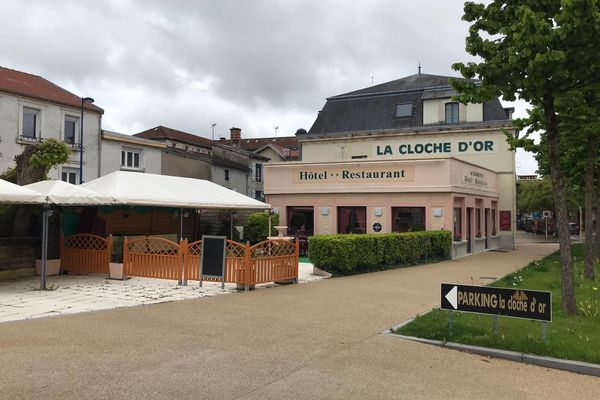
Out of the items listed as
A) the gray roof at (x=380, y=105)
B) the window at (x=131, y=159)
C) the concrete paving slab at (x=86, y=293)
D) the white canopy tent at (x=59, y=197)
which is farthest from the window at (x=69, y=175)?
the white canopy tent at (x=59, y=197)

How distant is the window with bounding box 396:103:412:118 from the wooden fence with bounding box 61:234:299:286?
19.7m

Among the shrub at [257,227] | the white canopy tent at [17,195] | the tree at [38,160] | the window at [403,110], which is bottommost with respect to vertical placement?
the shrub at [257,227]

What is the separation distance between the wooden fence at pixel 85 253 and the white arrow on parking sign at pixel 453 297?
32.0ft

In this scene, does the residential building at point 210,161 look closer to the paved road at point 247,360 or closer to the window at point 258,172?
the window at point 258,172

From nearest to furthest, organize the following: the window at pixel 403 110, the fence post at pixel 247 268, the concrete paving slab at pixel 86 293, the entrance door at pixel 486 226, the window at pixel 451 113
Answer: the concrete paving slab at pixel 86 293
the fence post at pixel 247 268
the entrance door at pixel 486 226
the window at pixel 451 113
the window at pixel 403 110

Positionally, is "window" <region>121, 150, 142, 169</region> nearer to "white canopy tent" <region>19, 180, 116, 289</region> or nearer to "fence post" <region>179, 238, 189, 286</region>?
"white canopy tent" <region>19, 180, 116, 289</region>

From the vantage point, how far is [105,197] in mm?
14242

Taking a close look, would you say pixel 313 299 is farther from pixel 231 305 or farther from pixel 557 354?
pixel 557 354

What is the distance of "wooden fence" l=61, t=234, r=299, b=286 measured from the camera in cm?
1182

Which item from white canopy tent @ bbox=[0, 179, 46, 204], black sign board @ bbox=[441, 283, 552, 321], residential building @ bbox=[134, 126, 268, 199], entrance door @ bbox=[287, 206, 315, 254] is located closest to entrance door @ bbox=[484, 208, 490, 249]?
entrance door @ bbox=[287, 206, 315, 254]

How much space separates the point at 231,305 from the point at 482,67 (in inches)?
243

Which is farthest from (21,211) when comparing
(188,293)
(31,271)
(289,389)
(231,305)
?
(289,389)

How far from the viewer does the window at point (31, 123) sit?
94.6 ft

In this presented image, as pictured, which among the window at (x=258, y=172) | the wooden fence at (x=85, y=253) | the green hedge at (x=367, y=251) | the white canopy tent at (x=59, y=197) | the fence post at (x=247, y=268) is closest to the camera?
the fence post at (x=247, y=268)
